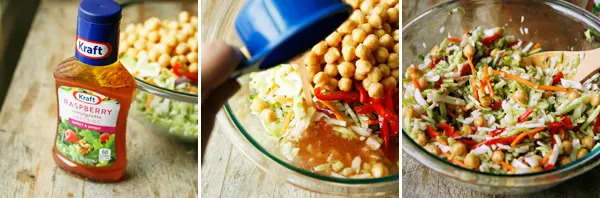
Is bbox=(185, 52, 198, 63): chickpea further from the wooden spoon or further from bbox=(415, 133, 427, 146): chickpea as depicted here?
the wooden spoon

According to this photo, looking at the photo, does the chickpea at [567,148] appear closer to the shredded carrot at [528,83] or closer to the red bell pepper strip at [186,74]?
the shredded carrot at [528,83]

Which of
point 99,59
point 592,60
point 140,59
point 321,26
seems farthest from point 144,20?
point 592,60

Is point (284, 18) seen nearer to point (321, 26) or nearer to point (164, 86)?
point (321, 26)

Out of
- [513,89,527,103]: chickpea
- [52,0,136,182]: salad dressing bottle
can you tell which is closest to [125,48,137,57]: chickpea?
[52,0,136,182]: salad dressing bottle

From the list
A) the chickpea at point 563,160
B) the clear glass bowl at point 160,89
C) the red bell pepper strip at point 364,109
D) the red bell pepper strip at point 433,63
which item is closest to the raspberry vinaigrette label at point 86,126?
the clear glass bowl at point 160,89

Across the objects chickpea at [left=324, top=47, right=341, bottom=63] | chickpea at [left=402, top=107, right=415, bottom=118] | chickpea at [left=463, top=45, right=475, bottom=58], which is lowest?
chickpea at [left=402, top=107, right=415, bottom=118]

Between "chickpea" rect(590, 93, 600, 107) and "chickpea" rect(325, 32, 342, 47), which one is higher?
A: "chickpea" rect(325, 32, 342, 47)

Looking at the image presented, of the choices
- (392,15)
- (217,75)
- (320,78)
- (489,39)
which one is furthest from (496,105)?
(217,75)

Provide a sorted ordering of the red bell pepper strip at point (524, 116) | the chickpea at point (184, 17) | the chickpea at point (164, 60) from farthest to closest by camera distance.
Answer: the chickpea at point (184, 17) → the chickpea at point (164, 60) → the red bell pepper strip at point (524, 116)
